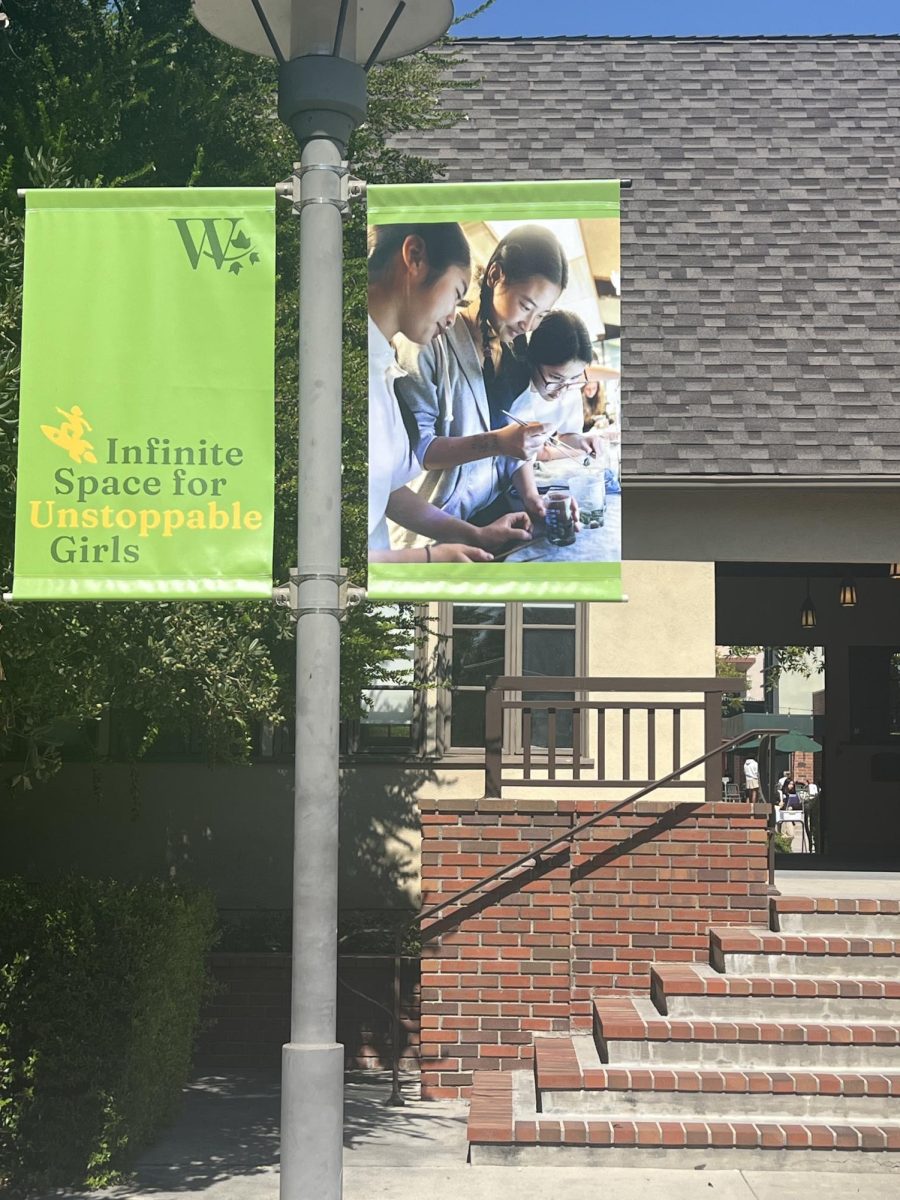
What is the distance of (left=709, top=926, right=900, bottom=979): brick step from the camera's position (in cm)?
882

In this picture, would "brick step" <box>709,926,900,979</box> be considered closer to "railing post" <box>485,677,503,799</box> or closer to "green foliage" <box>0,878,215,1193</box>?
"railing post" <box>485,677,503,799</box>

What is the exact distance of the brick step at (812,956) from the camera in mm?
8820

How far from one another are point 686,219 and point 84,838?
783cm

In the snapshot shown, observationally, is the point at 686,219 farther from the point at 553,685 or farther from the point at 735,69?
the point at 553,685

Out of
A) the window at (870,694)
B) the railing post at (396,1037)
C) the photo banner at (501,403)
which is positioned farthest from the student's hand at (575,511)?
the window at (870,694)

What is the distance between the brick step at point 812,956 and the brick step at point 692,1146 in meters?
1.13

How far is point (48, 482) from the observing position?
475 cm

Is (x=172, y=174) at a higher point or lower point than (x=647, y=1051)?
higher

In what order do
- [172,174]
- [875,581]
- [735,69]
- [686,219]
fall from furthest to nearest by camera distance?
[875,581] < [735,69] < [686,219] < [172,174]

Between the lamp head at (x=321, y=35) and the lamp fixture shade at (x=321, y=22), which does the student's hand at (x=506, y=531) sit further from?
the lamp fixture shade at (x=321, y=22)

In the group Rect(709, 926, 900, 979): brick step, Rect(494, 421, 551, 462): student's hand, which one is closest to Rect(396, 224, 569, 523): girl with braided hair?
Rect(494, 421, 551, 462): student's hand

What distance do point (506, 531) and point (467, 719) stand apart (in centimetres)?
728

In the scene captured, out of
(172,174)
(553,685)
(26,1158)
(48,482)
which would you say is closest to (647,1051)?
(553,685)

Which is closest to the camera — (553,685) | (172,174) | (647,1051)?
(647,1051)
